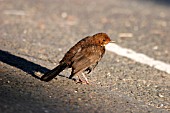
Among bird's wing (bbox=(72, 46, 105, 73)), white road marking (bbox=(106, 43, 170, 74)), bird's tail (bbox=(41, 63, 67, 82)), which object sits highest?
bird's wing (bbox=(72, 46, 105, 73))

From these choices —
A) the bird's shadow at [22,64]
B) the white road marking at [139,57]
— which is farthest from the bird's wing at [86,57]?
the white road marking at [139,57]

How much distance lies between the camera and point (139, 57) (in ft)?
33.9

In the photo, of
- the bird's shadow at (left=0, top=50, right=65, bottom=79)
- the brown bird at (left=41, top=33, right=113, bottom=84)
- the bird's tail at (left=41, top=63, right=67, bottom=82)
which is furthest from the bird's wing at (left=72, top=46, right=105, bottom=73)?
the bird's shadow at (left=0, top=50, right=65, bottom=79)

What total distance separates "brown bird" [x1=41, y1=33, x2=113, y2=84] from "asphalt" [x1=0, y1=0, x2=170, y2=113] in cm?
20

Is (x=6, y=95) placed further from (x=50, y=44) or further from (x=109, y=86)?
(x=50, y=44)

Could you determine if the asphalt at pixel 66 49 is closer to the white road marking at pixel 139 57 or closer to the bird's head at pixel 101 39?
the white road marking at pixel 139 57

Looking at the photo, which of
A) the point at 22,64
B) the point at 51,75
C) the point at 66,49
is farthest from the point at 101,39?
the point at 66,49

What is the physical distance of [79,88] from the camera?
7.18 m

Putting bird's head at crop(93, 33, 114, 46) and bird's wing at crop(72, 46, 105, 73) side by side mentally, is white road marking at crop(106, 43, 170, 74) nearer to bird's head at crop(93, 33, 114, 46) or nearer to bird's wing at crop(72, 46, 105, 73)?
bird's head at crop(93, 33, 114, 46)

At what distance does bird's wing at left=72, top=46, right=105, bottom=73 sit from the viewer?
7168mm

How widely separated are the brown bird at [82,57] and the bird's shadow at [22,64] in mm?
444

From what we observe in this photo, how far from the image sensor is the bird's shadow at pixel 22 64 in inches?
310

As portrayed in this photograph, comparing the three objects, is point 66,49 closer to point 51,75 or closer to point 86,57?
point 86,57

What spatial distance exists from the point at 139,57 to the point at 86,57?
3.22 m
